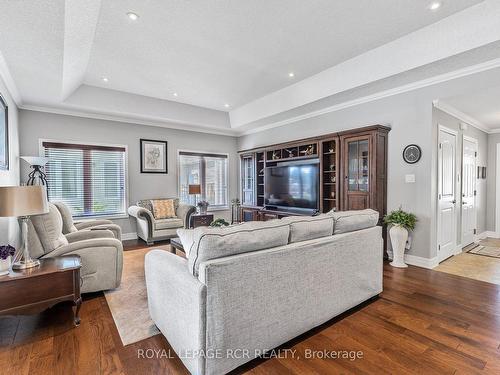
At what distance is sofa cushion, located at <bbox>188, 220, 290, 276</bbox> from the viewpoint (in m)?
1.59

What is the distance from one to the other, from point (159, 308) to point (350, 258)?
1.66 metres

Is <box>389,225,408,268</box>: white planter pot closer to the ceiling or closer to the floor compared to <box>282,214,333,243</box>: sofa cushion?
closer to the floor

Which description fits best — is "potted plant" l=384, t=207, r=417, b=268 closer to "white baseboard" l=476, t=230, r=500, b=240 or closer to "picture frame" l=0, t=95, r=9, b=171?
"white baseboard" l=476, t=230, r=500, b=240

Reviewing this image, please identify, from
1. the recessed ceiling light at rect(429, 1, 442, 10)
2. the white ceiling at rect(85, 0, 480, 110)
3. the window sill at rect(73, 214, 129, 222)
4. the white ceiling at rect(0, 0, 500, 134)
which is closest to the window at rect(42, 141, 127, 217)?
the window sill at rect(73, 214, 129, 222)

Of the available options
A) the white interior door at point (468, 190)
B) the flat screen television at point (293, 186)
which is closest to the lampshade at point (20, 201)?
the flat screen television at point (293, 186)

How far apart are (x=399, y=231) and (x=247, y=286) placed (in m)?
2.98

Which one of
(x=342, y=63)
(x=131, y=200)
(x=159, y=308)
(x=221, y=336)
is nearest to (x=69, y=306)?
(x=159, y=308)

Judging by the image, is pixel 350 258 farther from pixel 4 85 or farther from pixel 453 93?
pixel 4 85

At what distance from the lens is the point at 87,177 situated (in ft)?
17.5

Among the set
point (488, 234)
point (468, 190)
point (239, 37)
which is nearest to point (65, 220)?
point (239, 37)

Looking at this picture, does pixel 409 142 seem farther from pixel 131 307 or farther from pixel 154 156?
pixel 154 156

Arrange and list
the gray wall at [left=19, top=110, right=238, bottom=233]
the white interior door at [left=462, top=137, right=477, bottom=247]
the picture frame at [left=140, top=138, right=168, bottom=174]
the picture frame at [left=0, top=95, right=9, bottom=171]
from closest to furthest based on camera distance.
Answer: the picture frame at [left=0, top=95, right=9, bottom=171], the white interior door at [left=462, top=137, right=477, bottom=247], the gray wall at [left=19, top=110, right=238, bottom=233], the picture frame at [left=140, top=138, right=168, bottom=174]

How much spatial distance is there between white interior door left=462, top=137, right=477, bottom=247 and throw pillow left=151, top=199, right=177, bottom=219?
5.65 metres

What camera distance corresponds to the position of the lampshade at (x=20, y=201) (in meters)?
2.00
